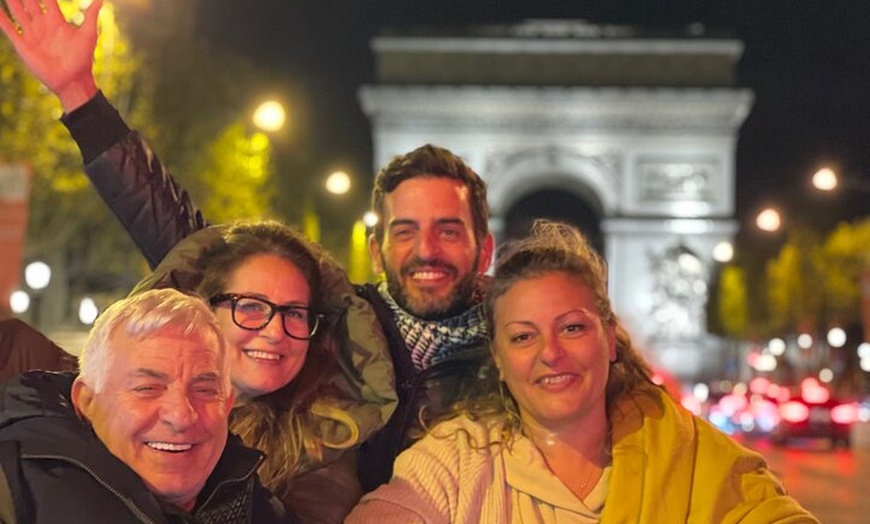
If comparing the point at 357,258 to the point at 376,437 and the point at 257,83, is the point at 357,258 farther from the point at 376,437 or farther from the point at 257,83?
the point at 376,437

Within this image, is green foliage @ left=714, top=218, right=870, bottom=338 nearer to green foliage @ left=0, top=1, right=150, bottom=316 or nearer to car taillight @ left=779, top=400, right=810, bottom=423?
green foliage @ left=0, top=1, right=150, bottom=316

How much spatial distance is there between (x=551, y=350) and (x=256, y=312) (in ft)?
2.25

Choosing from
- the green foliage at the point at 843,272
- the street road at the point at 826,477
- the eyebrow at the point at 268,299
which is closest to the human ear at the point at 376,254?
the eyebrow at the point at 268,299

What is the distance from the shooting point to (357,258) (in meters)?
42.6

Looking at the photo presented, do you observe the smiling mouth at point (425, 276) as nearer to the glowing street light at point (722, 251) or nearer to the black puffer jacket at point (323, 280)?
the black puffer jacket at point (323, 280)

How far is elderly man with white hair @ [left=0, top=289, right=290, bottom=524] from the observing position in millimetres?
2588

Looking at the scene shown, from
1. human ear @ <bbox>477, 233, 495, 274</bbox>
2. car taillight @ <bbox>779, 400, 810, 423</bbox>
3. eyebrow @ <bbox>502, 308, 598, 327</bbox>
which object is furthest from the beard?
car taillight @ <bbox>779, 400, 810, 423</bbox>

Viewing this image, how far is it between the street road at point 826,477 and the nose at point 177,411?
22.7ft

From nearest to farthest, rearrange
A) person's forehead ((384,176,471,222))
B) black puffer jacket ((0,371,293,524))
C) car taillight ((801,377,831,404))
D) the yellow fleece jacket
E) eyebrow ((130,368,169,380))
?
black puffer jacket ((0,371,293,524)) → eyebrow ((130,368,169,380)) → the yellow fleece jacket → person's forehead ((384,176,471,222)) → car taillight ((801,377,831,404))

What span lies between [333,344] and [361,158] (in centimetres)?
6103

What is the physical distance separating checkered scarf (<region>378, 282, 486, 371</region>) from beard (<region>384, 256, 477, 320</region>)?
26 mm

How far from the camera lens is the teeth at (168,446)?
274cm

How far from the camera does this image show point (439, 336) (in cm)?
399

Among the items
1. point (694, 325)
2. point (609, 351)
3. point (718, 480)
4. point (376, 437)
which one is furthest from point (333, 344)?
point (694, 325)
